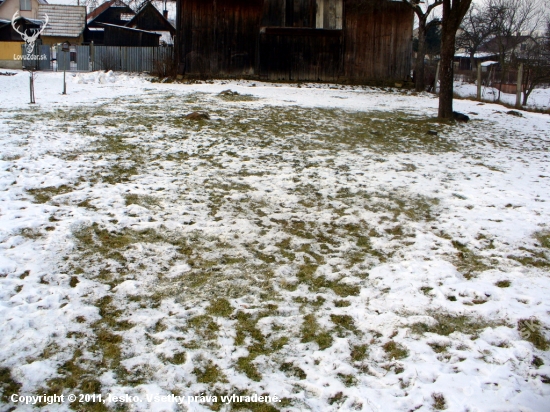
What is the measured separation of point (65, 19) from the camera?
41969mm

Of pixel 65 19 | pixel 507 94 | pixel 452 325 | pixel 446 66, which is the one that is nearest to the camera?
pixel 452 325

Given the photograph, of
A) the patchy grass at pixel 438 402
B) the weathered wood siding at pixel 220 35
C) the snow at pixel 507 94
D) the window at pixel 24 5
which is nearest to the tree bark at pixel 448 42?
the patchy grass at pixel 438 402

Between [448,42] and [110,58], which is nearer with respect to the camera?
[448,42]

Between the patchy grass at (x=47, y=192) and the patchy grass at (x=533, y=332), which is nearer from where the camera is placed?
the patchy grass at (x=533, y=332)

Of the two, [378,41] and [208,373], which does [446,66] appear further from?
[378,41]

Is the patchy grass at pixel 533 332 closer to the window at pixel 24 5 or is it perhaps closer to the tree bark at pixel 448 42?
the tree bark at pixel 448 42

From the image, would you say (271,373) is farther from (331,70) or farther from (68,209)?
(331,70)

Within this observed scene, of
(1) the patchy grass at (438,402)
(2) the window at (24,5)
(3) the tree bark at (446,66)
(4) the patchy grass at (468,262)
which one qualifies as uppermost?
(2) the window at (24,5)

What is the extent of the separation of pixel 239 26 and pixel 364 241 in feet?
61.3

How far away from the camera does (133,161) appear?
276 inches

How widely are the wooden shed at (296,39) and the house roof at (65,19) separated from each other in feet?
83.8

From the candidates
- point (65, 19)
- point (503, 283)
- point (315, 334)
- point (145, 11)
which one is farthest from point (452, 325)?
point (65, 19)

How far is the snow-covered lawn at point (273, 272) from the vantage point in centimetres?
278

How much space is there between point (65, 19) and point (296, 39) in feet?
98.7
